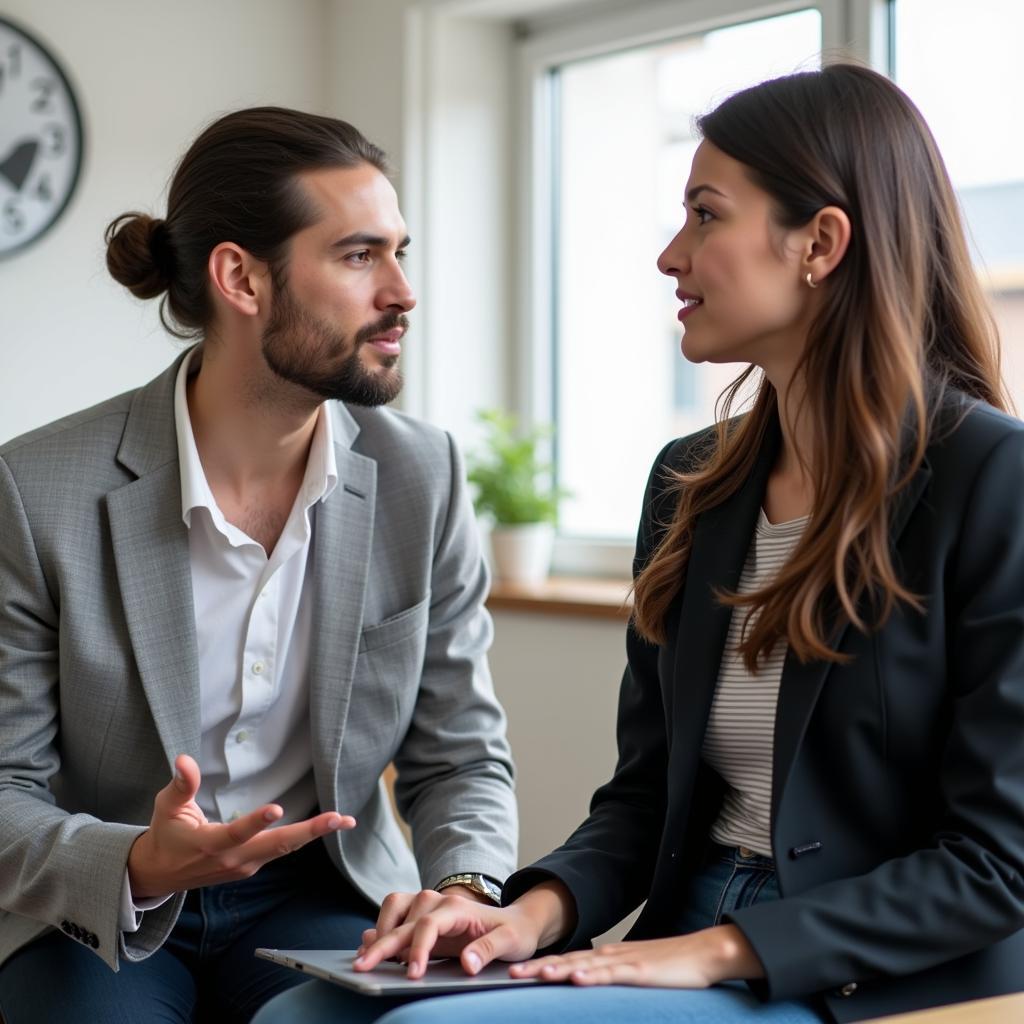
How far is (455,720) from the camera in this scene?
6.19 feet

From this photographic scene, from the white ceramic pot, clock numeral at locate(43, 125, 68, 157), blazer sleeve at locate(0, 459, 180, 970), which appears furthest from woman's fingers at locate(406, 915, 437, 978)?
clock numeral at locate(43, 125, 68, 157)

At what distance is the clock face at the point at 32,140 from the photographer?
125 inches

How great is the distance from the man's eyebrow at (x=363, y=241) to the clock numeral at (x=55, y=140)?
1717mm

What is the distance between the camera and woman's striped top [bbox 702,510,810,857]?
4.44 feet

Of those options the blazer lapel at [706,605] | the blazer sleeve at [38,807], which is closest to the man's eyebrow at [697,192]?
the blazer lapel at [706,605]

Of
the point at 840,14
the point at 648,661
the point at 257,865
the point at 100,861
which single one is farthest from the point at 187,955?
the point at 840,14

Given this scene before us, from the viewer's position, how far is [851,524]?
1.26 m

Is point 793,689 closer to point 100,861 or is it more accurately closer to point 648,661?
point 648,661

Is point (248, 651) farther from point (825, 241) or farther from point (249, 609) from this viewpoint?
point (825, 241)

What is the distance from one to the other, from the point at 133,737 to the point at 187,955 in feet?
0.93

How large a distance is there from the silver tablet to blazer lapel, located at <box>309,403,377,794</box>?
0.45 metres

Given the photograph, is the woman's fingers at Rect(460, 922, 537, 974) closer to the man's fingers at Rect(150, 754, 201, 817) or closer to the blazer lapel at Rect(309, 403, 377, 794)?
the man's fingers at Rect(150, 754, 201, 817)

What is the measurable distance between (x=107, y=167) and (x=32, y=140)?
0.19 meters

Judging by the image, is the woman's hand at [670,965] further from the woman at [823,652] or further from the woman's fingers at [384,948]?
the woman's fingers at [384,948]
